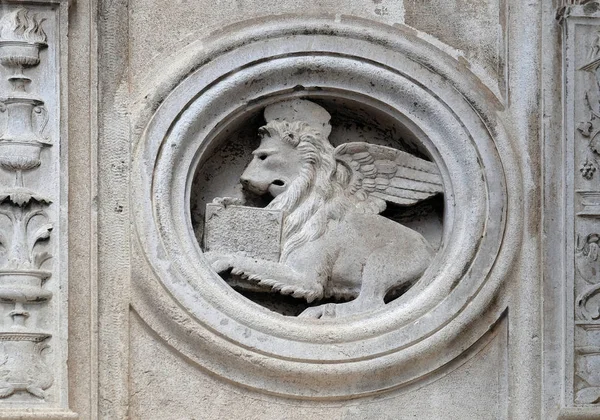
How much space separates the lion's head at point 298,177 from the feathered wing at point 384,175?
6cm

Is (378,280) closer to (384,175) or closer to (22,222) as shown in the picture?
(384,175)

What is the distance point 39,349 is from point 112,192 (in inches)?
30.1

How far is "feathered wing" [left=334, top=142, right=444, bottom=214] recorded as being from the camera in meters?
7.60

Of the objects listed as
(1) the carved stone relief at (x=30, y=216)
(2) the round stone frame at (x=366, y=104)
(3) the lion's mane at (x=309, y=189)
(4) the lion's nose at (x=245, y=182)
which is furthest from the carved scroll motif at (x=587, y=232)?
(1) the carved stone relief at (x=30, y=216)

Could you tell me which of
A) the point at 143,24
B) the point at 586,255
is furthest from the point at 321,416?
the point at 143,24

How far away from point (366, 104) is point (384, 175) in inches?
13.0

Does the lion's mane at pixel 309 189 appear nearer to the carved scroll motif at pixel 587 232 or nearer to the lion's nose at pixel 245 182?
the lion's nose at pixel 245 182

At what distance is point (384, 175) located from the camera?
25.0 ft

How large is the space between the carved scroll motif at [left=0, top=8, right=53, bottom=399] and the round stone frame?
17.5 inches

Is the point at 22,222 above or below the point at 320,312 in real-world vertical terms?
above

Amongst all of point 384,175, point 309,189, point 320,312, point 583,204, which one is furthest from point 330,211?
point 583,204

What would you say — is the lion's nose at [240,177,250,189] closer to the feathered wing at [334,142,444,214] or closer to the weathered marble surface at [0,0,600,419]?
the weathered marble surface at [0,0,600,419]

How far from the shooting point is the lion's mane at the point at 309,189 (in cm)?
746

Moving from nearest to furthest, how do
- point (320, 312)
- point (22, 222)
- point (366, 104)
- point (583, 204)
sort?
point (22, 222)
point (320, 312)
point (583, 204)
point (366, 104)
